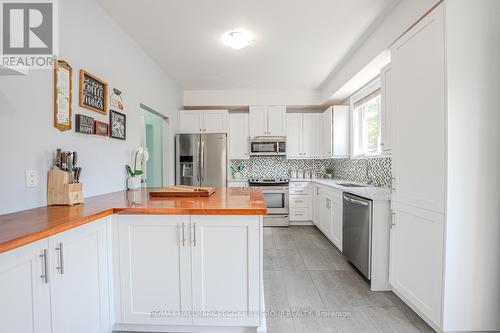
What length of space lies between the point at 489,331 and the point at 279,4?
9.45 ft

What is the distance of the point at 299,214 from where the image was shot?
466 cm

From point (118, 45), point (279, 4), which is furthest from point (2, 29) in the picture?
point (279, 4)

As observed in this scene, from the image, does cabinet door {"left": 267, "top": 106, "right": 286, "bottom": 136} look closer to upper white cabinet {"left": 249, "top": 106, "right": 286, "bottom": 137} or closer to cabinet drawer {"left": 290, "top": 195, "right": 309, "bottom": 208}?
upper white cabinet {"left": 249, "top": 106, "right": 286, "bottom": 137}

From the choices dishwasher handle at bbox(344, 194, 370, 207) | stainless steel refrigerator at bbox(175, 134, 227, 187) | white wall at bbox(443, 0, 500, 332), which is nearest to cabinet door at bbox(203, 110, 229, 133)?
stainless steel refrigerator at bbox(175, 134, 227, 187)

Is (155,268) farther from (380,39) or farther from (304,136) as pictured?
(304,136)

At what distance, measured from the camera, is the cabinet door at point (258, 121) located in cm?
477

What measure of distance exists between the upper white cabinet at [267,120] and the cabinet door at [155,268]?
340cm

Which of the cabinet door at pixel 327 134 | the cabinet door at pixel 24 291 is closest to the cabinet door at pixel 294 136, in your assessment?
the cabinet door at pixel 327 134

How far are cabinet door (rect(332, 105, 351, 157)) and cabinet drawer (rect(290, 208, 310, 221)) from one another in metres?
1.18

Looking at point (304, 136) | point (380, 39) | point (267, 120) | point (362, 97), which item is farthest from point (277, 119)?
point (380, 39)

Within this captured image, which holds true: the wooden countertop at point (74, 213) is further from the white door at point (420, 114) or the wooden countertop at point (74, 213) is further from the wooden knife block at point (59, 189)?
the white door at point (420, 114)

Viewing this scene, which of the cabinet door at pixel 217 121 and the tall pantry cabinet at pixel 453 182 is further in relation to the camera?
Result: the cabinet door at pixel 217 121

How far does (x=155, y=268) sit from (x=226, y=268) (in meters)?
0.47

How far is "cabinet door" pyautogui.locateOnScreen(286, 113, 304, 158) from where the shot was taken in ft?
16.0
